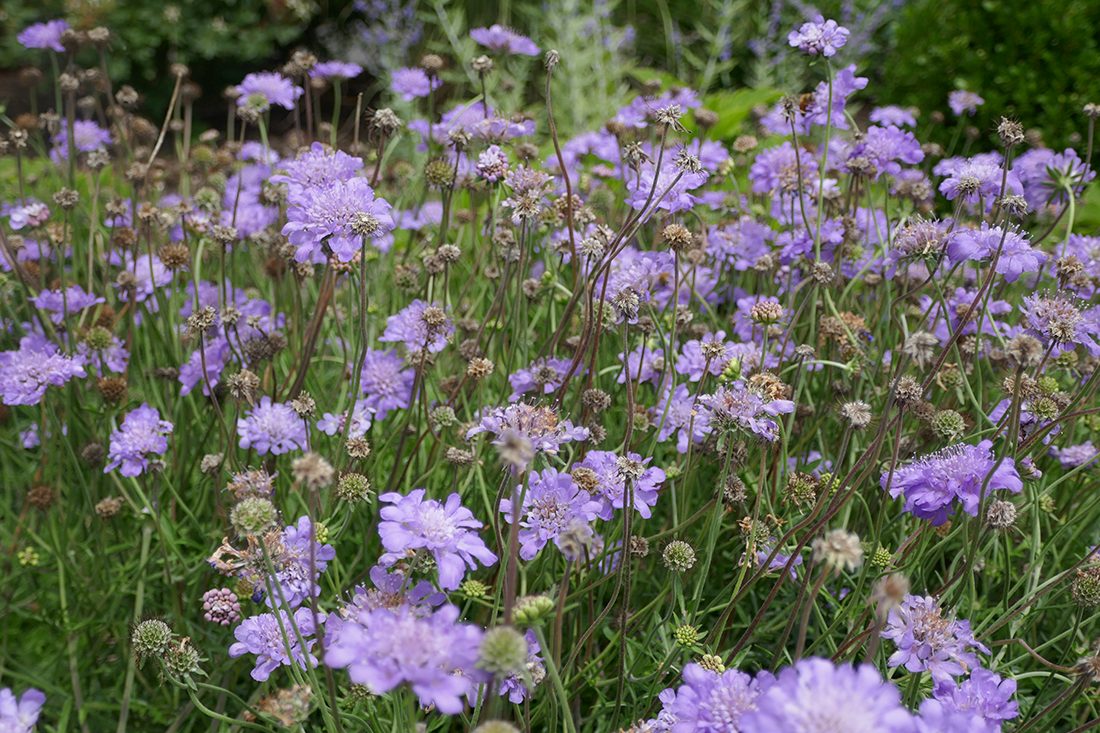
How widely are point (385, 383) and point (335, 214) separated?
68cm

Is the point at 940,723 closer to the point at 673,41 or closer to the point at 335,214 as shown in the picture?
the point at 335,214

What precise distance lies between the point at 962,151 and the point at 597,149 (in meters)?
2.59

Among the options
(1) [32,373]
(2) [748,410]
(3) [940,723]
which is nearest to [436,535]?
(2) [748,410]

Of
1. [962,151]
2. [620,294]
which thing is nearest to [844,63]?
[962,151]

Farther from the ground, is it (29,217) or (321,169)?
(321,169)

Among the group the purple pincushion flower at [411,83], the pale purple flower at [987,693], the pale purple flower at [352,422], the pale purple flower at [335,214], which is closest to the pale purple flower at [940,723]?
the pale purple flower at [987,693]

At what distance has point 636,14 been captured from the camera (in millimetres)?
7703

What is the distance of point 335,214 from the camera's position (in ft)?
4.68

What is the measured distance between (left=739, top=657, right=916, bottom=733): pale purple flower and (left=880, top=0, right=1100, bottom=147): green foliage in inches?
146

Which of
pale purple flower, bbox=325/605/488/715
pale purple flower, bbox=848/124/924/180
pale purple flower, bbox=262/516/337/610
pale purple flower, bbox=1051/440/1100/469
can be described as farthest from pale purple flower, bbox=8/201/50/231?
pale purple flower, bbox=1051/440/1100/469

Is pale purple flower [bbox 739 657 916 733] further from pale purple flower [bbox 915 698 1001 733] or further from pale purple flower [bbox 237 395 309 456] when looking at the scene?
pale purple flower [bbox 237 395 309 456]

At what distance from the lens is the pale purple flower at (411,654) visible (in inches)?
31.1

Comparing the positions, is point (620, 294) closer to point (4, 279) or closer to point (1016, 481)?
point (1016, 481)

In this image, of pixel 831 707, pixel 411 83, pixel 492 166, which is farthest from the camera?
pixel 411 83
